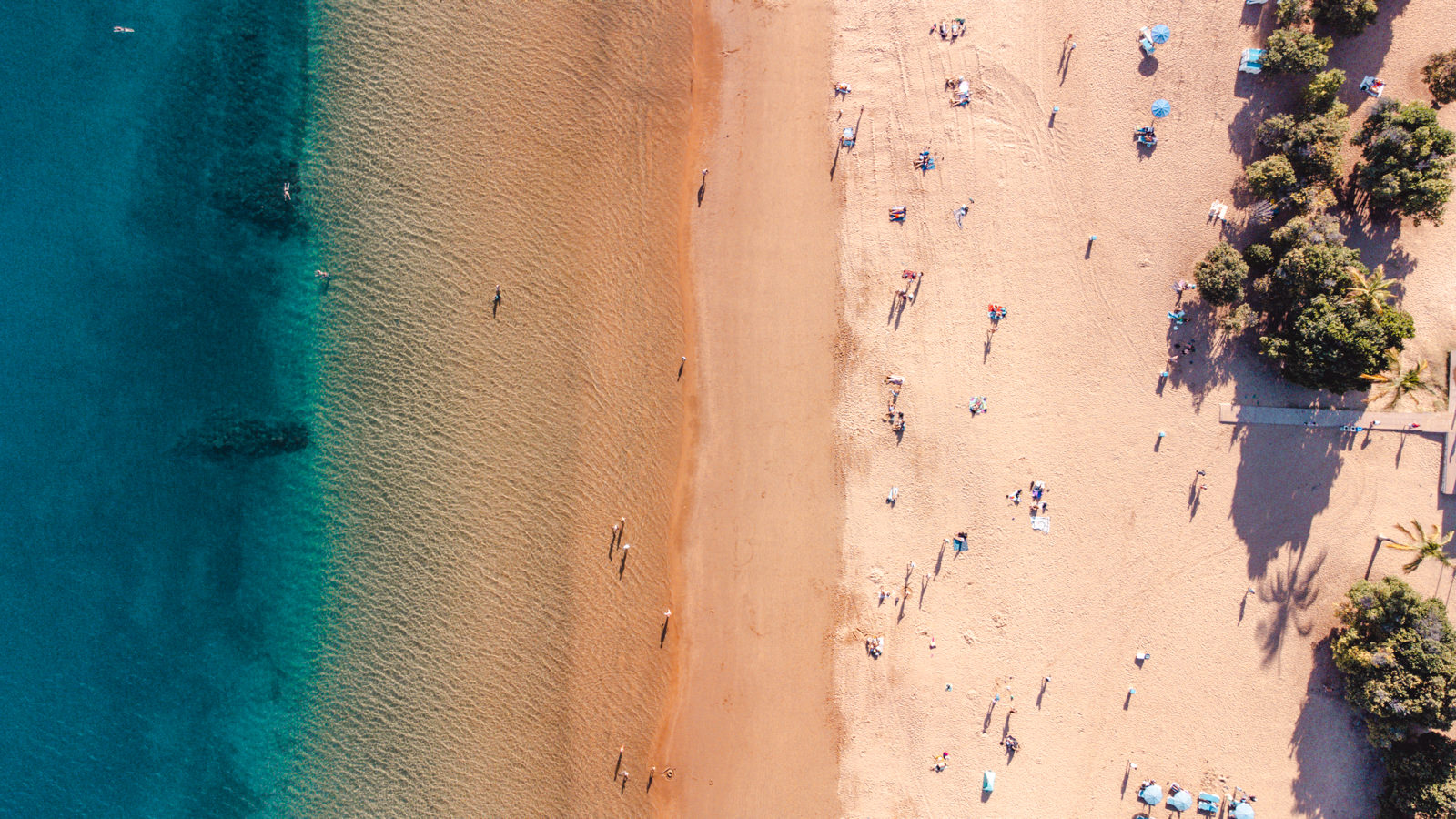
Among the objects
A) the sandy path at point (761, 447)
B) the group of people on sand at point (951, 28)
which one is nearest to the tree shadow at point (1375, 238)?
the group of people on sand at point (951, 28)

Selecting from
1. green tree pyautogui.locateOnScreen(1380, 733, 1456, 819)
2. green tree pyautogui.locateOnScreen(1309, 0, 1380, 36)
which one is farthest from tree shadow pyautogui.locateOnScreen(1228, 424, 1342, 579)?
green tree pyautogui.locateOnScreen(1309, 0, 1380, 36)

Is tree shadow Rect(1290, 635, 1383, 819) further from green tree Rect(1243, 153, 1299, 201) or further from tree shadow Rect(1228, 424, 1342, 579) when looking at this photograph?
green tree Rect(1243, 153, 1299, 201)

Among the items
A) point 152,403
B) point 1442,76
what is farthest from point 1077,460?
point 152,403

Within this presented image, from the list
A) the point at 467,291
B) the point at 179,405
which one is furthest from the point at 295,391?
the point at 467,291

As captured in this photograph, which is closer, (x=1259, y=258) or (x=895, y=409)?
(x=1259, y=258)

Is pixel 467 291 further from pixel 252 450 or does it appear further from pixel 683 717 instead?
pixel 683 717

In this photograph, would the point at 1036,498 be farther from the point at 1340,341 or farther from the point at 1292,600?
the point at 1340,341
